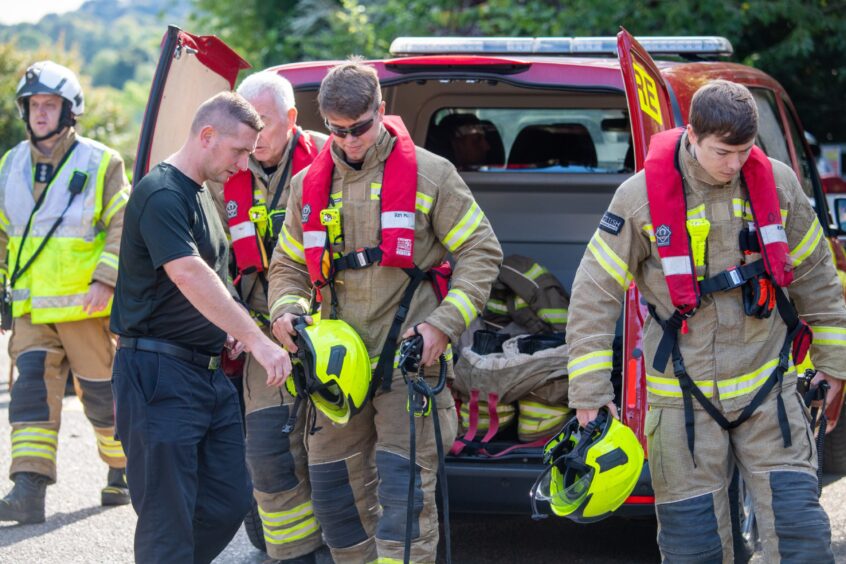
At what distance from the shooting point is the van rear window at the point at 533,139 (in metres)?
6.62

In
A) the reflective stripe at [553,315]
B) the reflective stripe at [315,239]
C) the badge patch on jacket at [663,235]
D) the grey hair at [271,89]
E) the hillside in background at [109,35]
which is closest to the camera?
the badge patch on jacket at [663,235]

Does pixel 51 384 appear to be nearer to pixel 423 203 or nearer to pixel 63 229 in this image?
pixel 63 229

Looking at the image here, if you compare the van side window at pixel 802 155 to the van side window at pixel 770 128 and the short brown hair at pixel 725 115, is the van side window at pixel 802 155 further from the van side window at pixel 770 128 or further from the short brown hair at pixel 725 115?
the short brown hair at pixel 725 115

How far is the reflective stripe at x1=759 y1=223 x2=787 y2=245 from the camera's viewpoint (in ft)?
12.1

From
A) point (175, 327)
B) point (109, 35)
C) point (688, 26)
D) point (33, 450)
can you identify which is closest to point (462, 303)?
point (175, 327)

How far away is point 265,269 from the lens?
4.93 metres

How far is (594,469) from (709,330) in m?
0.56

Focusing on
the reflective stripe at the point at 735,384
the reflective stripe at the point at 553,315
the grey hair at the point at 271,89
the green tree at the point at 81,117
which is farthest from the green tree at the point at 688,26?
the reflective stripe at the point at 735,384

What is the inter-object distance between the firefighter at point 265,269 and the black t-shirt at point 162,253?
545 mm

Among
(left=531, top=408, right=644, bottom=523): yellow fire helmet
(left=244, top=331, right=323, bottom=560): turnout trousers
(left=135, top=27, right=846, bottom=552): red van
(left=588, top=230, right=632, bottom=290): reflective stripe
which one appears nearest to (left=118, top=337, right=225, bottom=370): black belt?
(left=244, top=331, right=323, bottom=560): turnout trousers

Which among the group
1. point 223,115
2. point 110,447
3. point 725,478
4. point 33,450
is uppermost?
point 223,115

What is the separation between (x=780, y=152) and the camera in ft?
18.7

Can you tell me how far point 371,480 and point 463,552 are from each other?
40.7 inches

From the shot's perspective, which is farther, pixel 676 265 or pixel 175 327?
pixel 175 327
